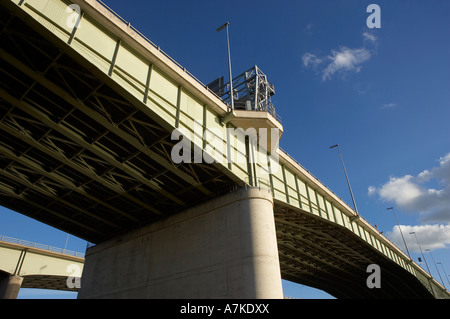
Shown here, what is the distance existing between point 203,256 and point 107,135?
9.13 meters

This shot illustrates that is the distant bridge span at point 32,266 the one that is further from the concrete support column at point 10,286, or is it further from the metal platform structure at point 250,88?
the metal platform structure at point 250,88

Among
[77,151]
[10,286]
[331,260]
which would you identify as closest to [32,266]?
[10,286]

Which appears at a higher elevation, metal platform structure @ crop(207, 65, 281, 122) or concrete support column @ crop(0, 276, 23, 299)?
metal platform structure @ crop(207, 65, 281, 122)

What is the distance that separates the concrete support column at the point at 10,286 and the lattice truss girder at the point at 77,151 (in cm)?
1841

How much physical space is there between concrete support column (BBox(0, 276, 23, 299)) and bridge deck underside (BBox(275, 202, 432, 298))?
32.0 meters

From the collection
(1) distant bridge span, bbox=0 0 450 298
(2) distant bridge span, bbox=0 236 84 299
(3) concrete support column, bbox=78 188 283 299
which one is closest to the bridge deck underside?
(1) distant bridge span, bbox=0 0 450 298

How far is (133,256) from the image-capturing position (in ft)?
81.0

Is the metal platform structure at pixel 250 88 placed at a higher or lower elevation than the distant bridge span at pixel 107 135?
higher

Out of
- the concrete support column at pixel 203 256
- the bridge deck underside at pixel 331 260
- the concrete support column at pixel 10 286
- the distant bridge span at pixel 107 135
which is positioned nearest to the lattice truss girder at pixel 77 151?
the distant bridge span at pixel 107 135

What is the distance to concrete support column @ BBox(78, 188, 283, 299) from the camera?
57.4 ft

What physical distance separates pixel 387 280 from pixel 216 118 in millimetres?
54167

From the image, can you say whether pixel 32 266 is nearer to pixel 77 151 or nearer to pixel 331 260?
pixel 77 151

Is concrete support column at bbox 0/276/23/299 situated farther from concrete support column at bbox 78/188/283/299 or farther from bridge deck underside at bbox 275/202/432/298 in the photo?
bridge deck underside at bbox 275/202/432/298

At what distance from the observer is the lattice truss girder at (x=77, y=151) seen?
1473cm
